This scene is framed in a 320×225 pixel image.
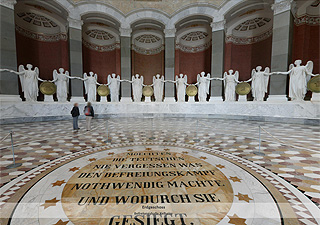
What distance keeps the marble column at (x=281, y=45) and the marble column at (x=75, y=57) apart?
12.5 metres

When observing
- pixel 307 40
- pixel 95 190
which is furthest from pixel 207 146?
pixel 307 40

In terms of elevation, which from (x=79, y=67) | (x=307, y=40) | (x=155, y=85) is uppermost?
(x=307, y=40)

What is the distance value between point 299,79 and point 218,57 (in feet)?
17.5

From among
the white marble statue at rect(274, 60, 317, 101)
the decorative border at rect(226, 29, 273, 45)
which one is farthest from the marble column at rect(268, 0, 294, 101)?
the decorative border at rect(226, 29, 273, 45)

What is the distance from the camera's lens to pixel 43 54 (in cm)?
1291

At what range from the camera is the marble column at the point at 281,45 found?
934 cm

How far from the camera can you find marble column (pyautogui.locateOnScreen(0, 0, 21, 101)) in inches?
335

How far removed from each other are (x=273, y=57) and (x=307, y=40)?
325cm

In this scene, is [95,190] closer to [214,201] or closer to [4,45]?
[214,201]

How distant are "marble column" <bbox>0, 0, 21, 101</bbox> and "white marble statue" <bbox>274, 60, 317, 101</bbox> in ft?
47.8

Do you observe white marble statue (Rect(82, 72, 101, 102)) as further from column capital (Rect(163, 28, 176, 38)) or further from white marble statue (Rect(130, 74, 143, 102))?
column capital (Rect(163, 28, 176, 38))

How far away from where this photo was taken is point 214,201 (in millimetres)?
1759

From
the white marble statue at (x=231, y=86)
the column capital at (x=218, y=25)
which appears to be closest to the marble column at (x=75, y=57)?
the column capital at (x=218, y=25)

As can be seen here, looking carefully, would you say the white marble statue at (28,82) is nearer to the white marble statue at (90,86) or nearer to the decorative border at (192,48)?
the white marble statue at (90,86)
